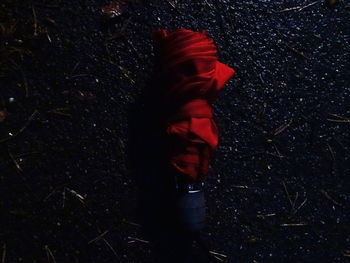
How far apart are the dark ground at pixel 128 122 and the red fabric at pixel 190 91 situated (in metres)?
0.17

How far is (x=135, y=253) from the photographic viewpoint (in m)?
1.92

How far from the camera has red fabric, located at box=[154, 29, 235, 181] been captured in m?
1.73

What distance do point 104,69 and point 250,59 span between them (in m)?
0.61

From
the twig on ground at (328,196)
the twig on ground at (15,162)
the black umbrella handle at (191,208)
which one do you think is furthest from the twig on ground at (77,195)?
the twig on ground at (328,196)

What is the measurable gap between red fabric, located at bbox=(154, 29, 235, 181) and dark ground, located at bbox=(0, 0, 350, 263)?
0.17 m

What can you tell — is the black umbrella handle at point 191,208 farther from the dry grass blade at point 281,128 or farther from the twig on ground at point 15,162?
the twig on ground at point 15,162

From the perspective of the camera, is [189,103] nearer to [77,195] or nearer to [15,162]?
[77,195]

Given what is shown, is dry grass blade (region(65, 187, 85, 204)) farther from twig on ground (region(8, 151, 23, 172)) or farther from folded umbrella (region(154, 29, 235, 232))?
folded umbrella (region(154, 29, 235, 232))

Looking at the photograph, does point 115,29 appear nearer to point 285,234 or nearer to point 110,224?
point 110,224

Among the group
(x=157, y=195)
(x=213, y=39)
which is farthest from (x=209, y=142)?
(x=213, y=39)

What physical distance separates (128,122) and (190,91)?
33 centimetres

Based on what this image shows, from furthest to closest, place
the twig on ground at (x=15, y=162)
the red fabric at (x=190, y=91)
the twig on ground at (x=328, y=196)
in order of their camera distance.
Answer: the twig on ground at (x=328, y=196) → the twig on ground at (x=15, y=162) → the red fabric at (x=190, y=91)

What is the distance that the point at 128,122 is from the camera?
75.9 inches

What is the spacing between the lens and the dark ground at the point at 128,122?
1.89m
